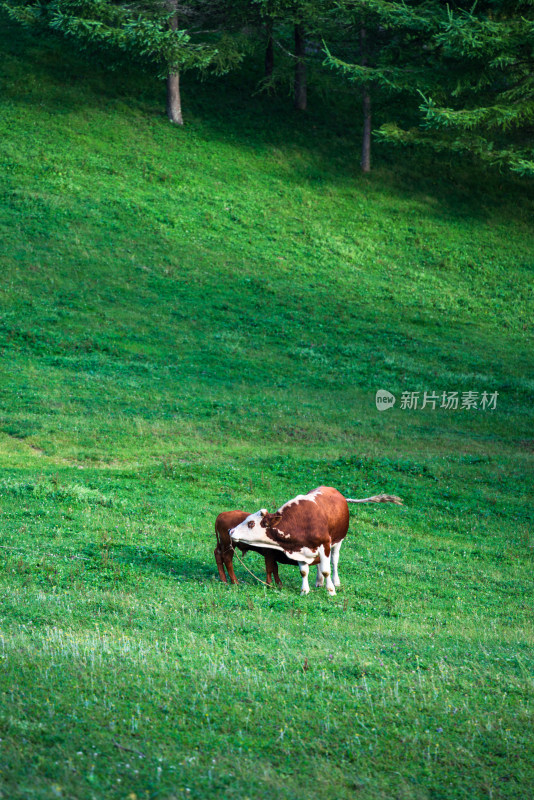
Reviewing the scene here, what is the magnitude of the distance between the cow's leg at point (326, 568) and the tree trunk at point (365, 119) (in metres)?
42.0

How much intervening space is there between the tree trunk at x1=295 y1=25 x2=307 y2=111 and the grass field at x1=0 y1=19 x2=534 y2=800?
1092 millimetres

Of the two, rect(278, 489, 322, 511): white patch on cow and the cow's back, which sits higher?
rect(278, 489, 322, 511): white patch on cow

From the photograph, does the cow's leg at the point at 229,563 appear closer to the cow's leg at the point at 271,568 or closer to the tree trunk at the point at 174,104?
the cow's leg at the point at 271,568

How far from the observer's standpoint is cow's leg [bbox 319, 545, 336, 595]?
42.4ft

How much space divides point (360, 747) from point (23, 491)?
12649 millimetres

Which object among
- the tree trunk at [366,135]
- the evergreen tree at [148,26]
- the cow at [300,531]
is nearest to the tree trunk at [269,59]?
the evergreen tree at [148,26]

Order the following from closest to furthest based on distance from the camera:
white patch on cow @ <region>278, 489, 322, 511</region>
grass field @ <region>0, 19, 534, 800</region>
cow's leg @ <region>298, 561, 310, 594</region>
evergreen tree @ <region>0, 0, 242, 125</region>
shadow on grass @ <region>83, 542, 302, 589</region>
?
grass field @ <region>0, 19, 534, 800</region>
white patch on cow @ <region>278, 489, 322, 511</region>
cow's leg @ <region>298, 561, 310, 594</region>
shadow on grass @ <region>83, 542, 302, 589</region>
evergreen tree @ <region>0, 0, 242, 125</region>

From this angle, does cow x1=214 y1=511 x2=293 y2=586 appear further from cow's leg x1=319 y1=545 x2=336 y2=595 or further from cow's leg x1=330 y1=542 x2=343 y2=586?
cow's leg x1=330 y1=542 x2=343 y2=586

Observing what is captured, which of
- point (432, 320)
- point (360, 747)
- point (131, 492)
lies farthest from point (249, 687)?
point (432, 320)

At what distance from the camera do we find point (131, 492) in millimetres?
18719

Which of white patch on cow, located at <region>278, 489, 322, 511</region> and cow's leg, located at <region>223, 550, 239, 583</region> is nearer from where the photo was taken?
white patch on cow, located at <region>278, 489, 322, 511</region>

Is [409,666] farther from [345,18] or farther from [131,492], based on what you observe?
[345,18]

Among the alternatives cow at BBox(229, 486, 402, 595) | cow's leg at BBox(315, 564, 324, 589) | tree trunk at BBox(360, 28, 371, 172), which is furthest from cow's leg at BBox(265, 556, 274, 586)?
tree trunk at BBox(360, 28, 371, 172)

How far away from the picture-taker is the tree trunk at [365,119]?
4803 centimetres
